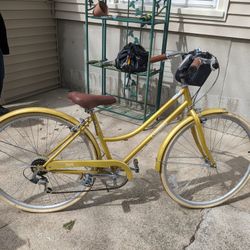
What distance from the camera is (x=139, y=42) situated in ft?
12.5

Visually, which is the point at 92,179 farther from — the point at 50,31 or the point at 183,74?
the point at 50,31

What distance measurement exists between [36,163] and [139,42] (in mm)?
2389

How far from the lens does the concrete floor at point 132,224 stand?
6.45ft

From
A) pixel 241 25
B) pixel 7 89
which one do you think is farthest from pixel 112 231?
pixel 7 89

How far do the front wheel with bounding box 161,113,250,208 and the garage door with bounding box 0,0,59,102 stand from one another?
101 inches

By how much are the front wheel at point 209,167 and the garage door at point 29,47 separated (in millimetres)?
2565

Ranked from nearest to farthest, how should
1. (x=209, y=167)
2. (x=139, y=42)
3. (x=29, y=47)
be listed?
(x=209, y=167) < (x=139, y=42) < (x=29, y=47)

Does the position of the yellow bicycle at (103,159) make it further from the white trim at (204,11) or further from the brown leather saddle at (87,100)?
the white trim at (204,11)

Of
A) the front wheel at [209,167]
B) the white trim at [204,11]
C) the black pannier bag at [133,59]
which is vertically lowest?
the front wheel at [209,167]

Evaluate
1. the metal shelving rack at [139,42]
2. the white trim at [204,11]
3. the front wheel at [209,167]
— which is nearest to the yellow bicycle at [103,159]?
the front wheel at [209,167]

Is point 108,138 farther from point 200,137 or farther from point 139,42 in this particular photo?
point 139,42

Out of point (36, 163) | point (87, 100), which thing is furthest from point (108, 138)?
point (36, 163)

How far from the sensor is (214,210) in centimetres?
228

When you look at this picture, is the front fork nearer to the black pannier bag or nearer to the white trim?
the black pannier bag
